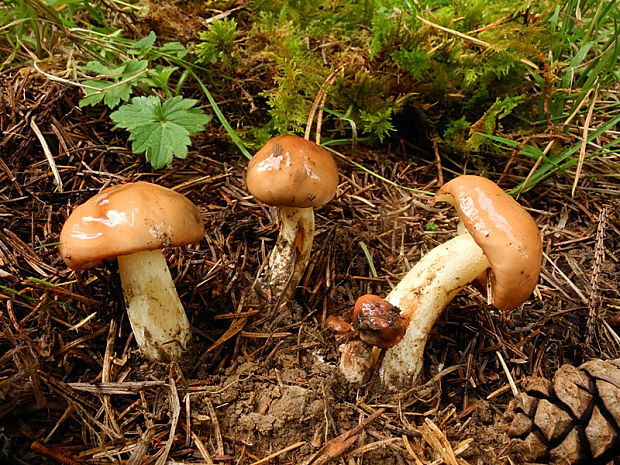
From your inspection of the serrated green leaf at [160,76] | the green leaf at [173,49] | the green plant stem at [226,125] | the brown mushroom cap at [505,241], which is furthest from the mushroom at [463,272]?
the green leaf at [173,49]

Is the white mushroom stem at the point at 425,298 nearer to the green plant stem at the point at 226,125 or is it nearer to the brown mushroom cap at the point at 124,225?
the brown mushroom cap at the point at 124,225

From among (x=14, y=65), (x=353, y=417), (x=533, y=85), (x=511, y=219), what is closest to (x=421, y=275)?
(x=511, y=219)

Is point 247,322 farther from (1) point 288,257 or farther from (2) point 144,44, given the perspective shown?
(2) point 144,44

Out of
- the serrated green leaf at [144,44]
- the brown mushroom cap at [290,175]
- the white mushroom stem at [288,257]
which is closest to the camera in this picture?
the brown mushroom cap at [290,175]

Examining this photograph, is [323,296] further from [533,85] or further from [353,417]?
[533,85]

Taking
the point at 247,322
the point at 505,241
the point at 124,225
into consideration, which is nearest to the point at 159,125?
the point at 124,225

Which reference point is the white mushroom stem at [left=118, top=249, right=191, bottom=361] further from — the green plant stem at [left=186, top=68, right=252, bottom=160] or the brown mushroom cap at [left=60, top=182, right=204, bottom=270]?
the green plant stem at [left=186, top=68, right=252, bottom=160]

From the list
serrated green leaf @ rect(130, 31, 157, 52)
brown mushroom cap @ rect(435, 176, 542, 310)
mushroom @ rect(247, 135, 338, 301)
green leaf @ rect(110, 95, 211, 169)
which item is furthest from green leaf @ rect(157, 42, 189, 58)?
brown mushroom cap @ rect(435, 176, 542, 310)
